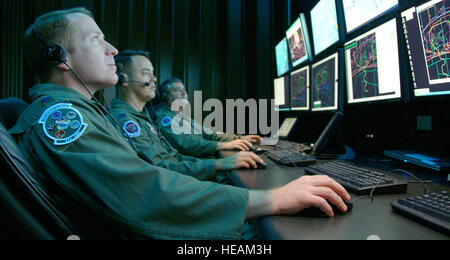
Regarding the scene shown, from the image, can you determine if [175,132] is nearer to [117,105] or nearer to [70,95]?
[117,105]

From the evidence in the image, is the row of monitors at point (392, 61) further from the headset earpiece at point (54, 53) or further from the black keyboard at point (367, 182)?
the headset earpiece at point (54, 53)

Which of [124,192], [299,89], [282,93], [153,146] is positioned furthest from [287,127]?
[124,192]

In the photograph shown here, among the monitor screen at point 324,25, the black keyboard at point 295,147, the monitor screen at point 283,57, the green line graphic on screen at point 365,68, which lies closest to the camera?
the green line graphic on screen at point 365,68

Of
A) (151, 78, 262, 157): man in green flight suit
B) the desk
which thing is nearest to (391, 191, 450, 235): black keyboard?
the desk

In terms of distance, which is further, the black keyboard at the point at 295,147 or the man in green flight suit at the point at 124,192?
the black keyboard at the point at 295,147

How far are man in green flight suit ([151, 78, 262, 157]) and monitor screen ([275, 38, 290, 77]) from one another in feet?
2.78

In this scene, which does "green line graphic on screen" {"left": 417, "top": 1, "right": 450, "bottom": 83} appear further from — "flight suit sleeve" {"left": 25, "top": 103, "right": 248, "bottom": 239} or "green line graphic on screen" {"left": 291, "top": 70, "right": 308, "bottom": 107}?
"green line graphic on screen" {"left": 291, "top": 70, "right": 308, "bottom": 107}

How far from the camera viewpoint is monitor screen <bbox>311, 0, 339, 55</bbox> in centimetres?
140

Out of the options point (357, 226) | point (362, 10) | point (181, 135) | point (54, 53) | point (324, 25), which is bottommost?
point (357, 226)

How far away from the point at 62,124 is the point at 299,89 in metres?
1.65

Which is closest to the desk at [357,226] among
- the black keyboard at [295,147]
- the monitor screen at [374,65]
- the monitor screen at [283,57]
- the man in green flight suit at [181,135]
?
the monitor screen at [374,65]

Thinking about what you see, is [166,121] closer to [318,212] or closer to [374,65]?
[374,65]

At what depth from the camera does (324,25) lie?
1534 millimetres

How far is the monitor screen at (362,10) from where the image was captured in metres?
1.01
